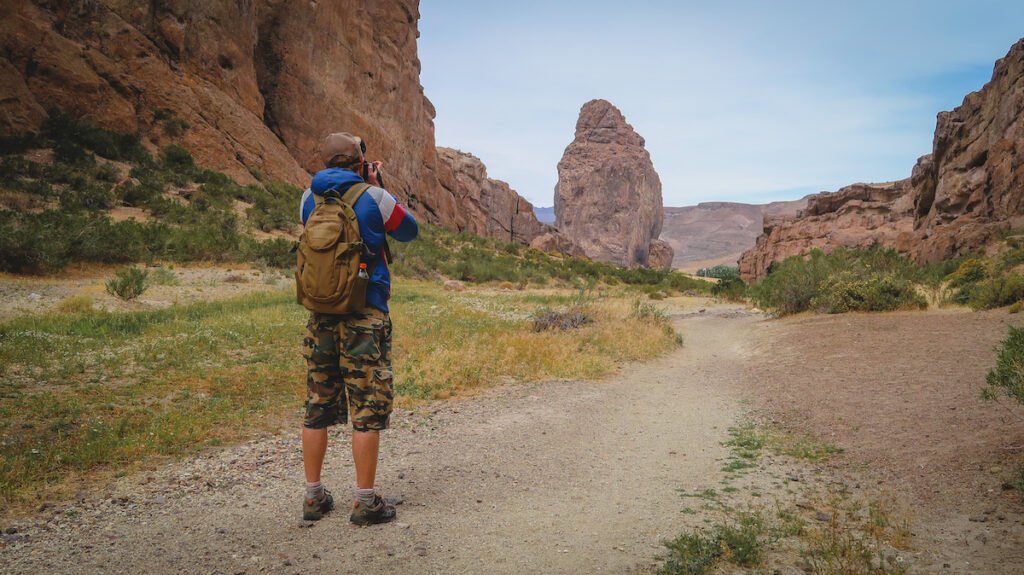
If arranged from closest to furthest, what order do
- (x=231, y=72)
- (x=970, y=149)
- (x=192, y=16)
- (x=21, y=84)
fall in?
1. (x=21, y=84)
2. (x=970, y=149)
3. (x=192, y=16)
4. (x=231, y=72)

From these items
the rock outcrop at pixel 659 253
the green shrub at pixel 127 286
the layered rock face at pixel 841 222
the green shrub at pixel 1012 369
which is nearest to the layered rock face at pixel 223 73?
the green shrub at pixel 127 286

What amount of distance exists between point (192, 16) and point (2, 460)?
32681 mm

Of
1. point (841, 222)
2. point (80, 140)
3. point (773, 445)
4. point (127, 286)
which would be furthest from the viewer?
point (841, 222)

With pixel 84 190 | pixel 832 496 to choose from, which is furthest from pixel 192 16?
pixel 832 496

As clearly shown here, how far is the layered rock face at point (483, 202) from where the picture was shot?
219 feet

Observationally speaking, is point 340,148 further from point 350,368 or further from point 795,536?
point 795,536

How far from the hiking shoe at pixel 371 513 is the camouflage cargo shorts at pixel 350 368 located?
0.44 m

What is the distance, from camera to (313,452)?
355 cm

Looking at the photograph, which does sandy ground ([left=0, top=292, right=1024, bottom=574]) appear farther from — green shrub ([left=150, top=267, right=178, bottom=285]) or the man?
green shrub ([left=150, top=267, right=178, bottom=285])

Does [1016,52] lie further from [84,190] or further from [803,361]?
[84,190]

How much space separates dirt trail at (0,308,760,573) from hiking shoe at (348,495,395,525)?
82 mm

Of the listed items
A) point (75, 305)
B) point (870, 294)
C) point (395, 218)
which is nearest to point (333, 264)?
point (395, 218)

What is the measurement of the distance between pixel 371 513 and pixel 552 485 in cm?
137

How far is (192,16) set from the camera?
2978cm
